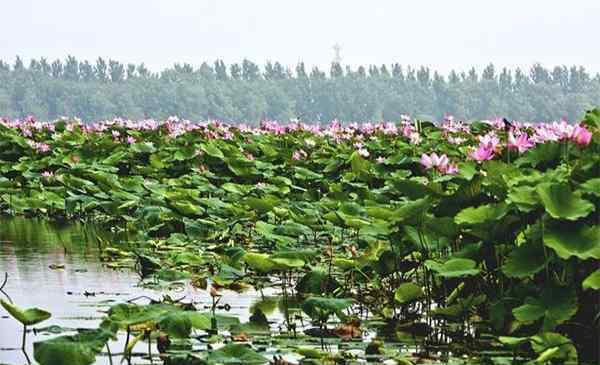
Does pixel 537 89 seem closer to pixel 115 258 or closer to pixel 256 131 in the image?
pixel 256 131

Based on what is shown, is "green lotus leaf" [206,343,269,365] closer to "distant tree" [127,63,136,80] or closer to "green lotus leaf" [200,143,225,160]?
"green lotus leaf" [200,143,225,160]

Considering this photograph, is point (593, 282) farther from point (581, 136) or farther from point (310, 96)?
point (310, 96)

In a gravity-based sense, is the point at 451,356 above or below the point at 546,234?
below

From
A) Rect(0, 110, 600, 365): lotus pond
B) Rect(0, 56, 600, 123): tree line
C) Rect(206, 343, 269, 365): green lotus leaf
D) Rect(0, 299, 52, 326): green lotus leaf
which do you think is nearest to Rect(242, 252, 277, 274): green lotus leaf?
Rect(0, 110, 600, 365): lotus pond

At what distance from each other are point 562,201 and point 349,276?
168 cm

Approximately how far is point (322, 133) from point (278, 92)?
327 feet

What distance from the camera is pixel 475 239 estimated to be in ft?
14.3

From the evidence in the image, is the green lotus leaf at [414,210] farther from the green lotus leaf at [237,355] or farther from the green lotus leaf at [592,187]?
the green lotus leaf at [237,355]

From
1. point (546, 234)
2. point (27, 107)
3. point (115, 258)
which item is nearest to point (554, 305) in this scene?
point (546, 234)

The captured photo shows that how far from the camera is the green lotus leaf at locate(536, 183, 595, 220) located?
352 cm

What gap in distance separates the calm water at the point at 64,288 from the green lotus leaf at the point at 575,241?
1.32 m

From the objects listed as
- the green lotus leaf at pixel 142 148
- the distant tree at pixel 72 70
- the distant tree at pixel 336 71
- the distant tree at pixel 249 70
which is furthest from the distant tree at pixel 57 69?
the green lotus leaf at pixel 142 148

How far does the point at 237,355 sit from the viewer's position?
3301 millimetres

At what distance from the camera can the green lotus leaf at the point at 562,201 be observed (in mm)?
3520
